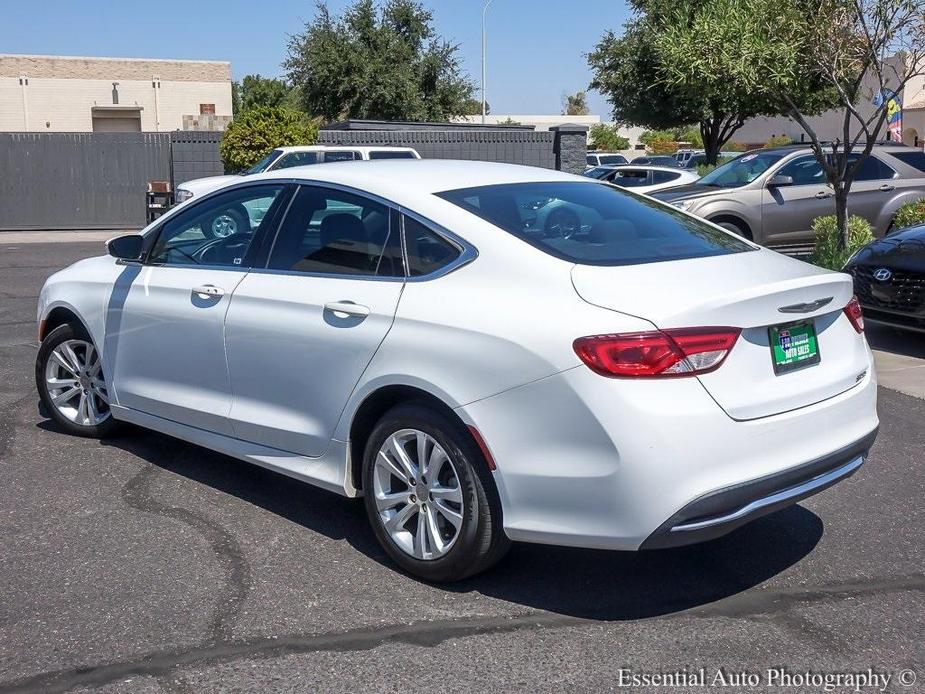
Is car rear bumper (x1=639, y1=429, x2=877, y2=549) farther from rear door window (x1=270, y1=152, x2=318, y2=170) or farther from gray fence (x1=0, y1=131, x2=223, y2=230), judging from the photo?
gray fence (x1=0, y1=131, x2=223, y2=230)

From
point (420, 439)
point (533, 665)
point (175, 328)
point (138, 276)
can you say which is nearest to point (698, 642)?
point (533, 665)

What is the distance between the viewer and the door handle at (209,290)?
5.26 meters

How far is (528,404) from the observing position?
3898 millimetres

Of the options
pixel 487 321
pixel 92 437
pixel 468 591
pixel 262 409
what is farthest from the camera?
pixel 92 437

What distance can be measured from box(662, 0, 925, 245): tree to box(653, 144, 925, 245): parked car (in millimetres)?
2389

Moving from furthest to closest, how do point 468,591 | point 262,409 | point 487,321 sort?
point 262,409 < point 468,591 < point 487,321

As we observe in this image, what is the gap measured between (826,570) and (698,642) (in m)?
0.98

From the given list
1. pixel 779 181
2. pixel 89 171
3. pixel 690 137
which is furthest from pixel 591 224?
pixel 690 137

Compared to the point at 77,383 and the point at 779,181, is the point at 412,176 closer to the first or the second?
the point at 77,383

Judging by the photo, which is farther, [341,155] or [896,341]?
[341,155]

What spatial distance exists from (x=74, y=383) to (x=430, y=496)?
3052 millimetres

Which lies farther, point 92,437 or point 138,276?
point 92,437

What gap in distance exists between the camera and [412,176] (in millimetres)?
4965

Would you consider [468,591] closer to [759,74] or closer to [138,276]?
[138,276]
